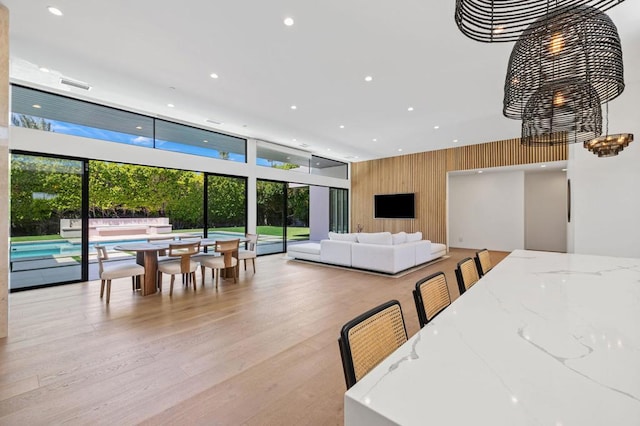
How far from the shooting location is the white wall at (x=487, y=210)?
8.75 metres

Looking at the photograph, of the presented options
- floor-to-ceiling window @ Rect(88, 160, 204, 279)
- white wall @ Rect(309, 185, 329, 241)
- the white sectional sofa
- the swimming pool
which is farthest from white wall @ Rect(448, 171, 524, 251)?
the swimming pool

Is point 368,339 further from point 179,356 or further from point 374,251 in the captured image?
point 374,251

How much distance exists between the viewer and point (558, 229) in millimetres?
8672

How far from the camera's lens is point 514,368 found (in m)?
0.89

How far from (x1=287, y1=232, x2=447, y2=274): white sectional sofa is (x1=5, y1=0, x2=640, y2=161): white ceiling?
99.4 inches

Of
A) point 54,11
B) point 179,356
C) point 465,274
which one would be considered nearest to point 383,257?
point 465,274

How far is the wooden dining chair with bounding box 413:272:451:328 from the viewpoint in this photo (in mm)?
1632

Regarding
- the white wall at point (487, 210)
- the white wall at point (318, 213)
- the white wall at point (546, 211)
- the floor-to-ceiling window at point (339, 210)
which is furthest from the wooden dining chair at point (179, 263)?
the white wall at point (546, 211)

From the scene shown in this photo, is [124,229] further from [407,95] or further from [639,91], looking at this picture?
[639,91]

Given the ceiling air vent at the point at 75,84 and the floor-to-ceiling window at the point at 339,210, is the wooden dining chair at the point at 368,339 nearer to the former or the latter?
the ceiling air vent at the point at 75,84

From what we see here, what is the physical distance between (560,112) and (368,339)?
2.35 m

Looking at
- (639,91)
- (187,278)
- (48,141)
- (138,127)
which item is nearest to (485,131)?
(639,91)

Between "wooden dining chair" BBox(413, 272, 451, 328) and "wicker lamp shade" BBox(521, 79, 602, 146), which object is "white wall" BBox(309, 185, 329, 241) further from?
"wooden dining chair" BBox(413, 272, 451, 328)

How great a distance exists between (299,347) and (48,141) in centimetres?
Result: 518
